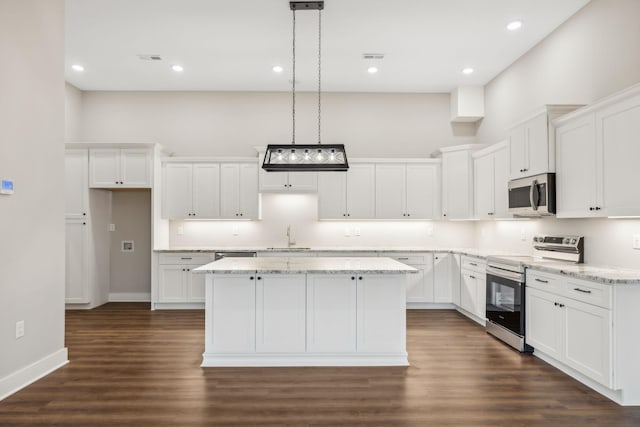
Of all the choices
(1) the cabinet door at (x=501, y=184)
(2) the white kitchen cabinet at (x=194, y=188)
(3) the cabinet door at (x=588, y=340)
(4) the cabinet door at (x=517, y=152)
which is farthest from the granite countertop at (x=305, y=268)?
(2) the white kitchen cabinet at (x=194, y=188)

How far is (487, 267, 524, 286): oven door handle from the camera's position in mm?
3869

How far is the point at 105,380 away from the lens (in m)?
3.23

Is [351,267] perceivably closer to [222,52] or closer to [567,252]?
[567,252]

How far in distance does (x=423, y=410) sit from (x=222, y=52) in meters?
4.51

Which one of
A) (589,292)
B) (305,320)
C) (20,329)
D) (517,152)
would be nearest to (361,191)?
(517,152)

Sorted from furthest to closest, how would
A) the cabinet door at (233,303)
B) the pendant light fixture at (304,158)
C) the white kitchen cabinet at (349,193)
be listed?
the white kitchen cabinet at (349,193), the pendant light fixture at (304,158), the cabinet door at (233,303)

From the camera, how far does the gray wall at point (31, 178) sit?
2.97 m

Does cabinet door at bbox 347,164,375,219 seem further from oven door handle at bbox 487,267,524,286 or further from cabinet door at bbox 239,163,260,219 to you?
oven door handle at bbox 487,267,524,286

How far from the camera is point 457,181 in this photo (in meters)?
5.90

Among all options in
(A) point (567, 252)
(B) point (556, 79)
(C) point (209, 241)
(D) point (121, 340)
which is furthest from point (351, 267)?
(C) point (209, 241)

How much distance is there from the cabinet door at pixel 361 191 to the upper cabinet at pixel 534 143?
6.92 feet

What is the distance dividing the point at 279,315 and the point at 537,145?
3060 mm

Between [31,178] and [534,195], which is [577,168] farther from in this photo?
[31,178]

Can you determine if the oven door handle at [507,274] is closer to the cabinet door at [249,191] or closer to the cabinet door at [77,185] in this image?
the cabinet door at [249,191]
